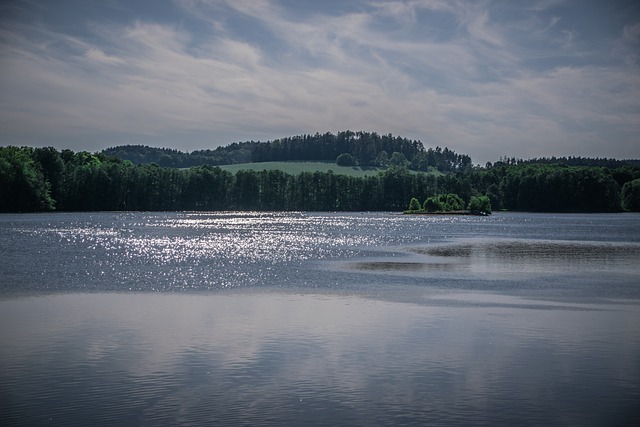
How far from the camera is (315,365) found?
20.2m

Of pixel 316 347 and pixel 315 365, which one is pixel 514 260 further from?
pixel 315 365

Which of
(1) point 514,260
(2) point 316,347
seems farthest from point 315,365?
(1) point 514,260

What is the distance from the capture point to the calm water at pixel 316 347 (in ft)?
53.7

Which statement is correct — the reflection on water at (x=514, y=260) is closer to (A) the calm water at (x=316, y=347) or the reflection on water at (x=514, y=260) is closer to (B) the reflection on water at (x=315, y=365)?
(A) the calm water at (x=316, y=347)

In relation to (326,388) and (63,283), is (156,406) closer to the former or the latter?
(326,388)

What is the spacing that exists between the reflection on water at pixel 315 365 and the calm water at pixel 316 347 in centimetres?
7

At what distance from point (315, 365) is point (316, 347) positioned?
2.50 m

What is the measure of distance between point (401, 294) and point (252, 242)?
1813 inches

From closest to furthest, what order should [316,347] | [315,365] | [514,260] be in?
[315,365] < [316,347] < [514,260]

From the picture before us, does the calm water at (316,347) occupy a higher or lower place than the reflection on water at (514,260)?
higher

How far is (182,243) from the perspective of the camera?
77.1 m

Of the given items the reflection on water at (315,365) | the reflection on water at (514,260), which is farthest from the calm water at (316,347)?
the reflection on water at (514,260)

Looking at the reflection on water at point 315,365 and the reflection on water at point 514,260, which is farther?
the reflection on water at point 514,260

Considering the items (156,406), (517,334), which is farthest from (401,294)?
(156,406)
